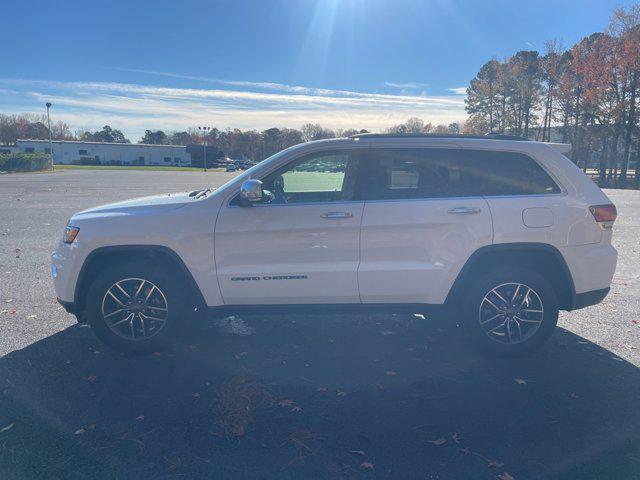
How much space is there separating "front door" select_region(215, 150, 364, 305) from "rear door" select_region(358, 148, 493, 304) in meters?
0.14

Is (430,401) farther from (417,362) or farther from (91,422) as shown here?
(91,422)

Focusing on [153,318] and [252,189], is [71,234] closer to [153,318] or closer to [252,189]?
[153,318]

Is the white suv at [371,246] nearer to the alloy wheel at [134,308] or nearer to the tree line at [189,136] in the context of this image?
the alloy wheel at [134,308]

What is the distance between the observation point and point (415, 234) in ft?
14.2

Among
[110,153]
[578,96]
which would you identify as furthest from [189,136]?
[578,96]

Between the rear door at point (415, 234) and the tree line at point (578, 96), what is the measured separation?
4527cm

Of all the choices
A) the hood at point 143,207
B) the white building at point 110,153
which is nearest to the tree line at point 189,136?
the white building at point 110,153

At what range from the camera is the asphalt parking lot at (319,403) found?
2.98 metres

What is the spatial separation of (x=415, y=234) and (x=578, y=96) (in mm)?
50901

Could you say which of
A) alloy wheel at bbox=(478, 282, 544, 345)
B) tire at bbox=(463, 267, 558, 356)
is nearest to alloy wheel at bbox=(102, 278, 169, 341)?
tire at bbox=(463, 267, 558, 356)

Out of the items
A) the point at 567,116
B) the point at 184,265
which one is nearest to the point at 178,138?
the point at 567,116

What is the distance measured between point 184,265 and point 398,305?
6.39 ft

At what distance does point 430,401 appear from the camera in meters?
3.73

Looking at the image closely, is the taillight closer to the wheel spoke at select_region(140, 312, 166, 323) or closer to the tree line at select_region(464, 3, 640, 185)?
the wheel spoke at select_region(140, 312, 166, 323)
